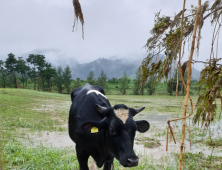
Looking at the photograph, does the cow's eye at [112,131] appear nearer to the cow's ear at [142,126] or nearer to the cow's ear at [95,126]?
the cow's ear at [95,126]

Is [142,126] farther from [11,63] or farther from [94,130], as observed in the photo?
[11,63]

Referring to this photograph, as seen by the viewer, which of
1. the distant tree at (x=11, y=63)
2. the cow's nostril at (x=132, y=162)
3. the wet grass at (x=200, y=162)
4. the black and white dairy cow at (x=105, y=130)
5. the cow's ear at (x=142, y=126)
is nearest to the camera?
the cow's nostril at (x=132, y=162)

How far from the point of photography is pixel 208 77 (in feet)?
11.4

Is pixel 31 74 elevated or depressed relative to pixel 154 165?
elevated

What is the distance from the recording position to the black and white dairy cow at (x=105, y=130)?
2.68 metres

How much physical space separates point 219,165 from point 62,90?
53.9 metres

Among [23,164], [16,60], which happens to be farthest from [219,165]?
[16,60]

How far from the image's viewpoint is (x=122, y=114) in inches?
113

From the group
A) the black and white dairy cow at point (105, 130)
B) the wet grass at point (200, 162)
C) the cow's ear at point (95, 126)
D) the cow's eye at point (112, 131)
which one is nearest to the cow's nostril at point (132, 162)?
the black and white dairy cow at point (105, 130)

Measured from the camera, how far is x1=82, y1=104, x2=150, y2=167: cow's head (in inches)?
101

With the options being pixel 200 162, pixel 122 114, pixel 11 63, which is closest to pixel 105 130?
pixel 122 114

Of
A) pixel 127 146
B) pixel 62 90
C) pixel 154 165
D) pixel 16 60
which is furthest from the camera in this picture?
pixel 62 90

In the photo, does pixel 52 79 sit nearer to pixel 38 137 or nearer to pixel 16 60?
pixel 16 60

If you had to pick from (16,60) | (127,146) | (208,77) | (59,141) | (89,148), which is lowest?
(59,141)
